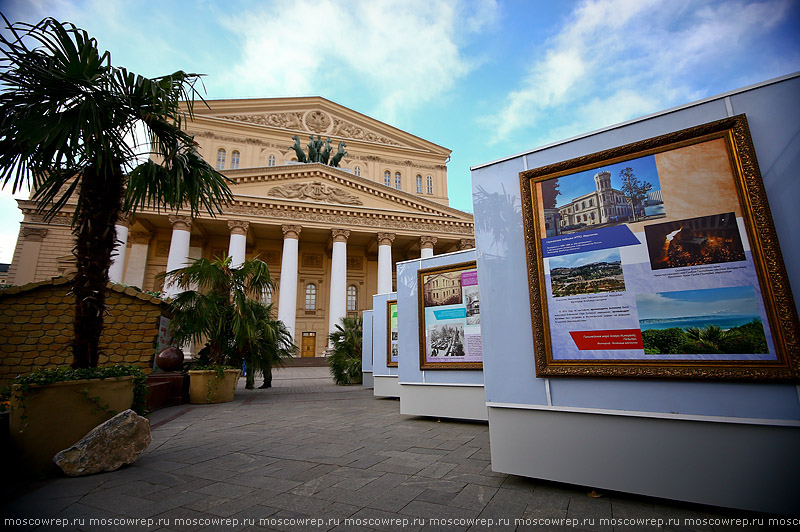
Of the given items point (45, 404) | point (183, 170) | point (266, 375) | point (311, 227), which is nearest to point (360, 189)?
point (311, 227)

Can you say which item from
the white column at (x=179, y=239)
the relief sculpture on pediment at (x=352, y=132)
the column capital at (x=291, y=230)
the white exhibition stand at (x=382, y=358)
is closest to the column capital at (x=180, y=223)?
the white column at (x=179, y=239)

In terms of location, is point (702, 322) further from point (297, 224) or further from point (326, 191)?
point (326, 191)

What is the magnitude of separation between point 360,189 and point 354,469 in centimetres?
2641

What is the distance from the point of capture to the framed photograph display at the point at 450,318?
225 inches

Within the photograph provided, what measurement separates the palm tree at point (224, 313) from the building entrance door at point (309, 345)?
60.5 ft

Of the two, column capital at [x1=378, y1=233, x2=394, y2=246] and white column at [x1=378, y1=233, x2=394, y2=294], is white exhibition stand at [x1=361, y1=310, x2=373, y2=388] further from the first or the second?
column capital at [x1=378, y1=233, x2=394, y2=246]

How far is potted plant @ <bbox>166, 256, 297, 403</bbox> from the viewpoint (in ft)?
28.6

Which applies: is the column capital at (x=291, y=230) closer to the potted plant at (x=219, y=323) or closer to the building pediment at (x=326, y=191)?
the building pediment at (x=326, y=191)

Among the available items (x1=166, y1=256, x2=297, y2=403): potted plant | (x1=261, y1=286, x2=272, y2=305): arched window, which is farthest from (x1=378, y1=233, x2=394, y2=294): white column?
(x1=166, y1=256, x2=297, y2=403): potted plant

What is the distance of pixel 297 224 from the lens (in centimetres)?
2650

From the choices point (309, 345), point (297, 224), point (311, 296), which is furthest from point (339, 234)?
point (309, 345)

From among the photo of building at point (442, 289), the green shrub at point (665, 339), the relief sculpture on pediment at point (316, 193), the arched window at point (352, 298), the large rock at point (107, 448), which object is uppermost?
the relief sculpture on pediment at point (316, 193)

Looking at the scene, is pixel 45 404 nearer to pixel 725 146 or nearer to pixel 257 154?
pixel 725 146
